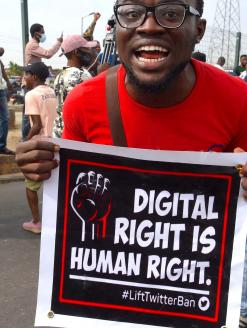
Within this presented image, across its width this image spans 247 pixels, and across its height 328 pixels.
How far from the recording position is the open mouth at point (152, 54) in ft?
5.40

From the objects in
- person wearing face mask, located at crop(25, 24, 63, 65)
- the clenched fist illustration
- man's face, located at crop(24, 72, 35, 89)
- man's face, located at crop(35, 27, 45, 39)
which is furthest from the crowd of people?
man's face, located at crop(35, 27, 45, 39)

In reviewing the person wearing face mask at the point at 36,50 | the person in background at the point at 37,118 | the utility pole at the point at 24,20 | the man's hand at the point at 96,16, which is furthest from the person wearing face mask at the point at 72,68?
the utility pole at the point at 24,20

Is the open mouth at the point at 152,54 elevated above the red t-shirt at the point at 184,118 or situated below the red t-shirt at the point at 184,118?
above

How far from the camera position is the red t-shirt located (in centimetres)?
179

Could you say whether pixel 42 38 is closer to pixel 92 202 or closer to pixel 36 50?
pixel 36 50

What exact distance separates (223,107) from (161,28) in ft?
1.23

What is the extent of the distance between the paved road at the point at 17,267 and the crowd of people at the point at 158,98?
1616 millimetres

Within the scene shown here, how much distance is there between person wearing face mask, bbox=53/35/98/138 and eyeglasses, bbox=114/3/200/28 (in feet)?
7.99

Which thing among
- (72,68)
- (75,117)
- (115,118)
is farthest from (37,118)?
(115,118)

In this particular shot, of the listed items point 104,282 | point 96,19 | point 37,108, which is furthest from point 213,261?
point 96,19

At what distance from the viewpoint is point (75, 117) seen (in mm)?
1892

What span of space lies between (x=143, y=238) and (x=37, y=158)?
18.2 inches

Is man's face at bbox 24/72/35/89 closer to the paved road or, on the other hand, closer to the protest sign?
the paved road

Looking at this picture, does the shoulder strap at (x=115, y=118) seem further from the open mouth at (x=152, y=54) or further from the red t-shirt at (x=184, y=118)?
the open mouth at (x=152, y=54)
